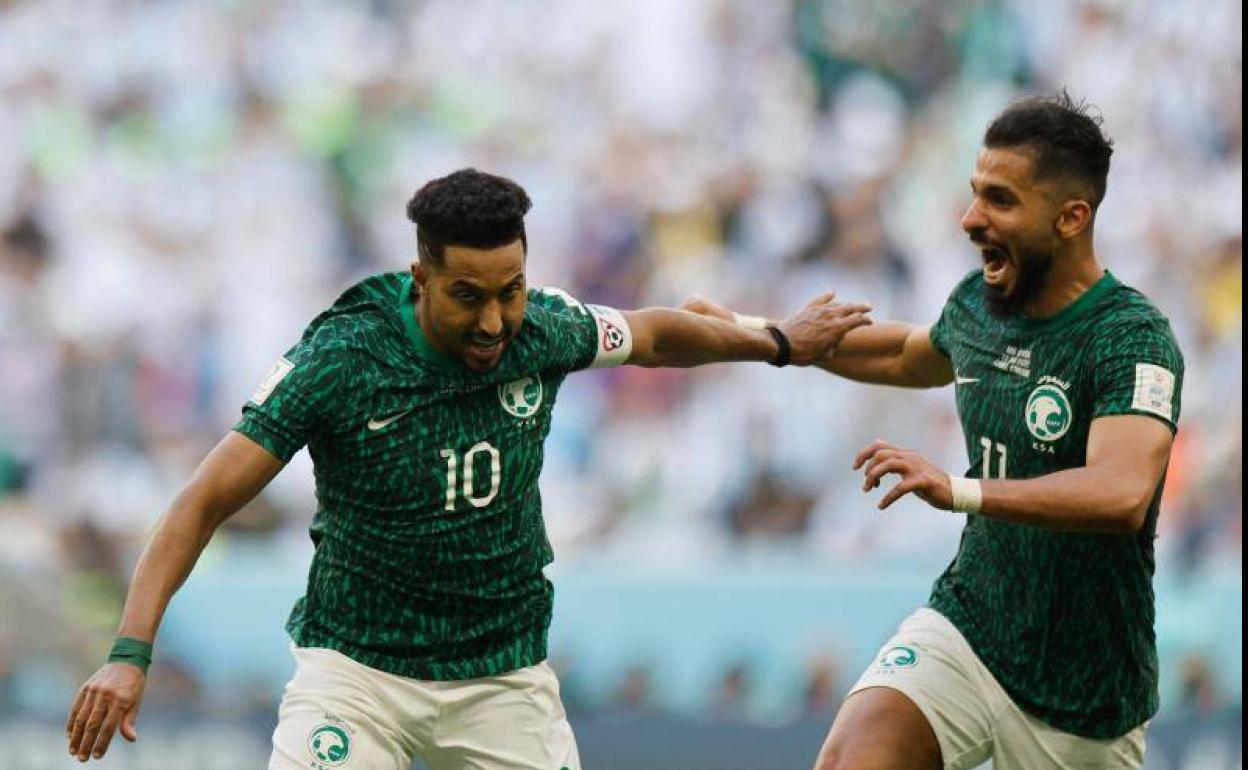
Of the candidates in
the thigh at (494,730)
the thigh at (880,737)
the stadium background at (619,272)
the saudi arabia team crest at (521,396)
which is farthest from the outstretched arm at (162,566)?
the stadium background at (619,272)

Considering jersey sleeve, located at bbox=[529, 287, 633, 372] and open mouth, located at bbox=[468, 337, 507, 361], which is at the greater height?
jersey sleeve, located at bbox=[529, 287, 633, 372]

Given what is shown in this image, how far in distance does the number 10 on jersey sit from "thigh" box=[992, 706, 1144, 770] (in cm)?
163

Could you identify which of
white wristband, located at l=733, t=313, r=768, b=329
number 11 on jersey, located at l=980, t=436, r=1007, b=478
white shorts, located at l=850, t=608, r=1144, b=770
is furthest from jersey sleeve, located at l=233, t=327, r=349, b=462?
number 11 on jersey, located at l=980, t=436, r=1007, b=478

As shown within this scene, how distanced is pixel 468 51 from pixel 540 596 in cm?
720

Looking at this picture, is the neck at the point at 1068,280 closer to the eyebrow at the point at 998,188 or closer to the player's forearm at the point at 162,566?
the eyebrow at the point at 998,188

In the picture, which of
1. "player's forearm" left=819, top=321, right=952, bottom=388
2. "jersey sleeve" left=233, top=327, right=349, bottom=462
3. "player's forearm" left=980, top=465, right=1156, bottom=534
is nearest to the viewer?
"player's forearm" left=980, top=465, right=1156, bottom=534

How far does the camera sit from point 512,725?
18.6 ft

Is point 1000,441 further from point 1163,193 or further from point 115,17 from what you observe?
point 115,17

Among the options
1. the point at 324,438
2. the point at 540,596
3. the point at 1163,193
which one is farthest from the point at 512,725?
the point at 1163,193

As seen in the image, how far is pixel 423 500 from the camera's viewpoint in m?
5.61

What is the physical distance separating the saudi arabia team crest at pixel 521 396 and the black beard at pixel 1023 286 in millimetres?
1392

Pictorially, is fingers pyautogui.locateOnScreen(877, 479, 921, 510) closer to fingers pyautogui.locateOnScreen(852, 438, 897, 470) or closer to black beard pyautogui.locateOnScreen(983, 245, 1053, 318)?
fingers pyautogui.locateOnScreen(852, 438, 897, 470)

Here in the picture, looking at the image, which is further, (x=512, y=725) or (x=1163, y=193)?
(x=1163, y=193)

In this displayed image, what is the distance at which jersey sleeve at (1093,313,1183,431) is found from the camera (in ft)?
18.2
